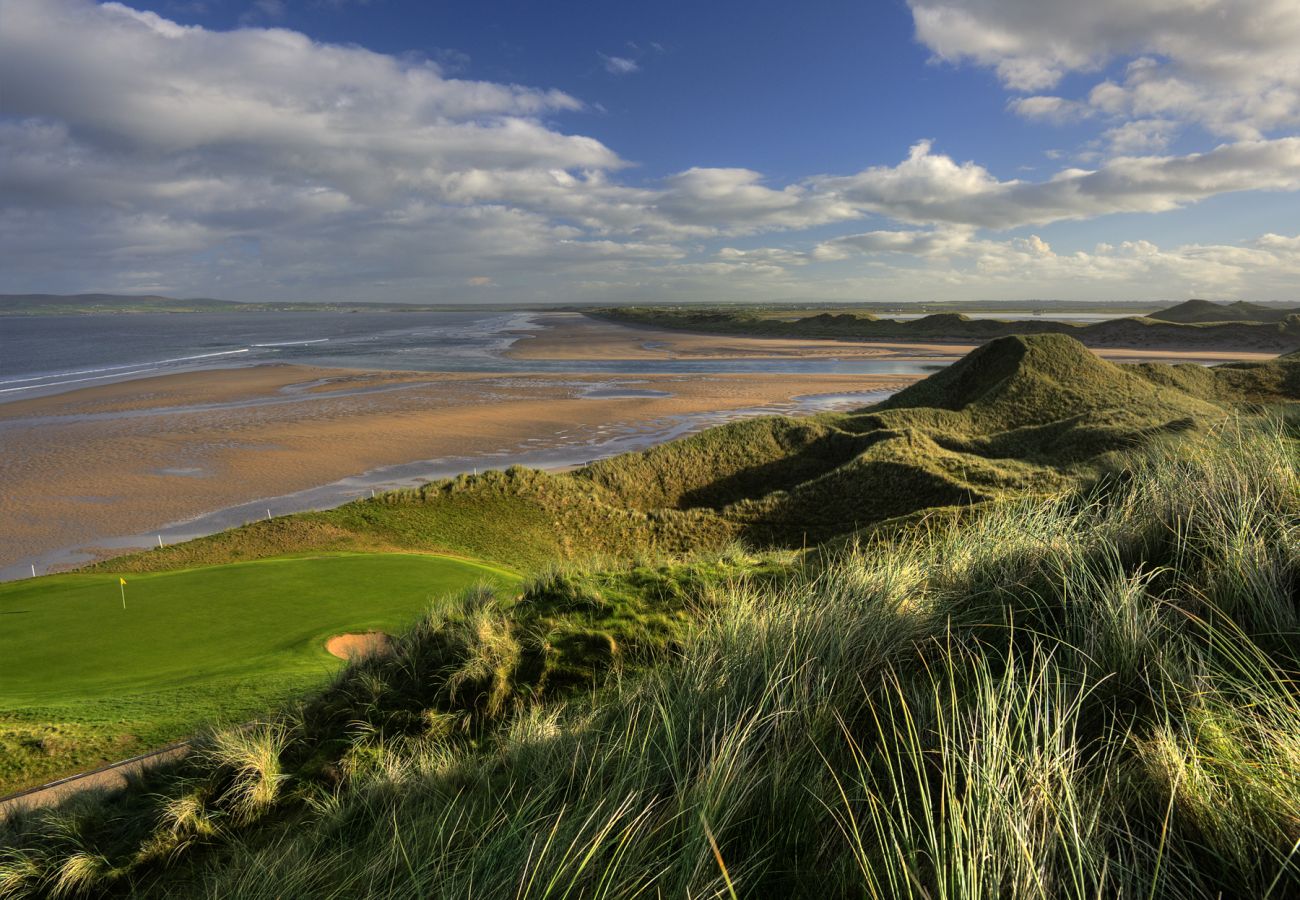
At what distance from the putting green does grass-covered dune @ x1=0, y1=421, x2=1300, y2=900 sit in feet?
12.3

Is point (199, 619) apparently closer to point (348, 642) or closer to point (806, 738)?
point (348, 642)

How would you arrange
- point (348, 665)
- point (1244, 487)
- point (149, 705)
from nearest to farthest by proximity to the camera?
point (1244, 487)
point (348, 665)
point (149, 705)

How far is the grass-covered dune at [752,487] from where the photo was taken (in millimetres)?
17156

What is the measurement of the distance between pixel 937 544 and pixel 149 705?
387 inches

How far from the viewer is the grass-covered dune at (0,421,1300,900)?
2215mm

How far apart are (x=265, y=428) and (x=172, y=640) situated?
28357 mm

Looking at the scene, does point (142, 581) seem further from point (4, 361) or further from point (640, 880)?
point (4, 361)

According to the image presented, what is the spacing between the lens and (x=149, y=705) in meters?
8.88

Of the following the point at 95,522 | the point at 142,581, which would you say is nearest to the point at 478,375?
the point at 95,522

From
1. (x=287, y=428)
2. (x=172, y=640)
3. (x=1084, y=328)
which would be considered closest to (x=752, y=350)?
(x=1084, y=328)

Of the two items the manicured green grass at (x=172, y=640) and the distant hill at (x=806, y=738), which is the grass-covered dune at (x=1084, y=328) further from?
the distant hill at (x=806, y=738)

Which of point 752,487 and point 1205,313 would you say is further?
point 1205,313

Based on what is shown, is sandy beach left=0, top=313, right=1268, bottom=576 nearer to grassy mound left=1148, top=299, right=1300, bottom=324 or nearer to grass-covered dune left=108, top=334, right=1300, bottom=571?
grass-covered dune left=108, top=334, right=1300, bottom=571

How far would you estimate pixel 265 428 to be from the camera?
120ft
